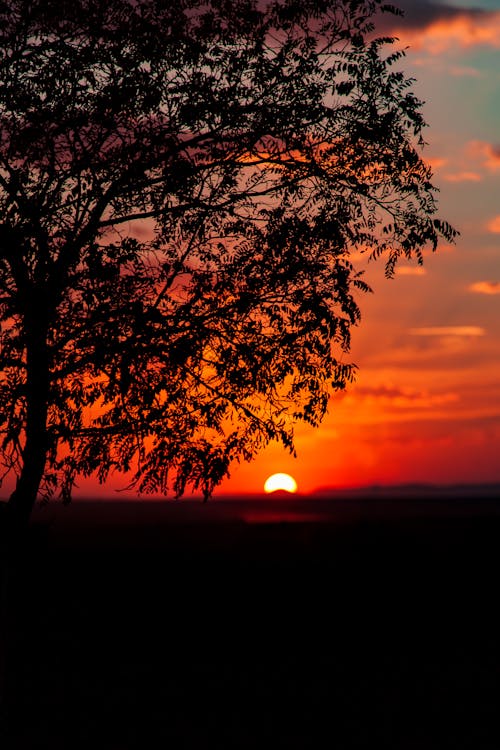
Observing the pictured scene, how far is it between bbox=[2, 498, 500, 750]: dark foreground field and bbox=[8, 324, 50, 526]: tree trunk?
2.30m

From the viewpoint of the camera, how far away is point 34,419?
20422mm

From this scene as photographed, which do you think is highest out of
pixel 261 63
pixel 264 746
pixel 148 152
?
pixel 261 63

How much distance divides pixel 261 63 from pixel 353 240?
13.0 ft

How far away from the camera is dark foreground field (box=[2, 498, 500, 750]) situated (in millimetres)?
14789

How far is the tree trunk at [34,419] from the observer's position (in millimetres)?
20094

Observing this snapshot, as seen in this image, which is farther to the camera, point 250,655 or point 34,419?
point 250,655

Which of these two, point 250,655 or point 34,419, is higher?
point 34,419

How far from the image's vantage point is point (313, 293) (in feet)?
67.6

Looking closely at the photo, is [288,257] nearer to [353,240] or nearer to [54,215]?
[353,240]

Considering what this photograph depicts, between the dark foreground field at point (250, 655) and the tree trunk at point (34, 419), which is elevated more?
the tree trunk at point (34, 419)

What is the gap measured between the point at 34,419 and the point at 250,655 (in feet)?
20.8

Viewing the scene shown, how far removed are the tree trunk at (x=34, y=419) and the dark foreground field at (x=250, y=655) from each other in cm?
230

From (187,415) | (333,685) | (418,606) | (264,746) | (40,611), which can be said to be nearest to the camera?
(264,746)

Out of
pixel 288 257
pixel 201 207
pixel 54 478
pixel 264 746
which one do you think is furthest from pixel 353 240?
pixel 264 746
